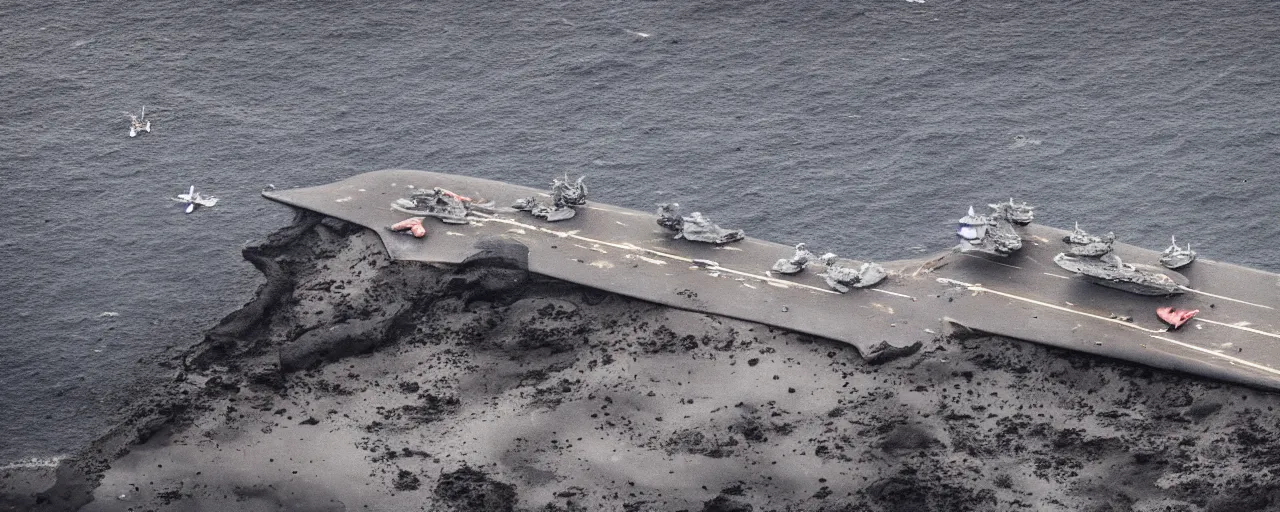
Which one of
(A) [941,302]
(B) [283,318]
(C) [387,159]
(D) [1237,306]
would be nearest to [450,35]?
(C) [387,159]

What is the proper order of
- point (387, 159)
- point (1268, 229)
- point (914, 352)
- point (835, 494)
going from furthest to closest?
point (387, 159), point (1268, 229), point (914, 352), point (835, 494)

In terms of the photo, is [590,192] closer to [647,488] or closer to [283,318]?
[283,318]

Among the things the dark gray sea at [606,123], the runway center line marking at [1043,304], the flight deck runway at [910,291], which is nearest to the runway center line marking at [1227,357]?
the flight deck runway at [910,291]

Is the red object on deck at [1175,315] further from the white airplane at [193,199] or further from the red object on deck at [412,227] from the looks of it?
the white airplane at [193,199]

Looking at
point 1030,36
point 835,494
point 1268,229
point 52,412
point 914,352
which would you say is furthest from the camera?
point 1030,36

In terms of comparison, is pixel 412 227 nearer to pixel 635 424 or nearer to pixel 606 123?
pixel 635 424

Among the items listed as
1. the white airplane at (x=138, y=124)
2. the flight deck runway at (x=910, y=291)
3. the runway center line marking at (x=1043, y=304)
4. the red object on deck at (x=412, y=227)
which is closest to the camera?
the flight deck runway at (x=910, y=291)
